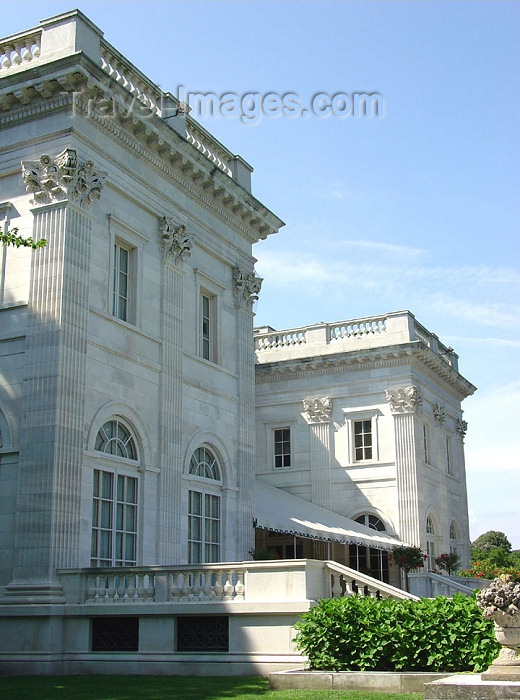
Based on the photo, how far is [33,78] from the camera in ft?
64.8

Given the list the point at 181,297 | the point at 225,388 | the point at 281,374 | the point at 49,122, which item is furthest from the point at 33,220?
the point at 281,374

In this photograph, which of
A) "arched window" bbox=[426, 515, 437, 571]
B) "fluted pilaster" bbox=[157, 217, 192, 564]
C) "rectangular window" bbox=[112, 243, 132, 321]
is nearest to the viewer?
"rectangular window" bbox=[112, 243, 132, 321]

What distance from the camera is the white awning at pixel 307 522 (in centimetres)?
2672

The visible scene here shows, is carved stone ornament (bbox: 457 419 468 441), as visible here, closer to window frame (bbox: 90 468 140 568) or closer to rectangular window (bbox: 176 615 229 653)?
window frame (bbox: 90 468 140 568)

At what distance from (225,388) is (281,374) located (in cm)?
1464

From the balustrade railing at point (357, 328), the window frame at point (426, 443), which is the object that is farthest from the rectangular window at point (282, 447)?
the window frame at point (426, 443)

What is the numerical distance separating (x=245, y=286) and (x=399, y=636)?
15.3 m

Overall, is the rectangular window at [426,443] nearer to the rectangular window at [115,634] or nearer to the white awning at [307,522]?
the white awning at [307,522]

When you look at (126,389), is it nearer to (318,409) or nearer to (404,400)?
(404,400)

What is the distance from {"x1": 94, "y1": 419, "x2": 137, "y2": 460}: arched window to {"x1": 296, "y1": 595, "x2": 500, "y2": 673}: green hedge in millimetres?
7510

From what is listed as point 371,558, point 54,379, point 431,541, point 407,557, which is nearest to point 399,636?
point 54,379

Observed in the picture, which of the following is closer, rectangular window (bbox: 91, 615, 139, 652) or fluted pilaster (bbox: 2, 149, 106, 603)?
rectangular window (bbox: 91, 615, 139, 652)

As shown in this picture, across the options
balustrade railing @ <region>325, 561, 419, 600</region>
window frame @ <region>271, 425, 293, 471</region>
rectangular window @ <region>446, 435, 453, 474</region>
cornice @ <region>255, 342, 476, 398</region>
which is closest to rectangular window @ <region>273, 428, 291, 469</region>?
window frame @ <region>271, 425, 293, 471</region>

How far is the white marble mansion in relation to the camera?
16703 mm
